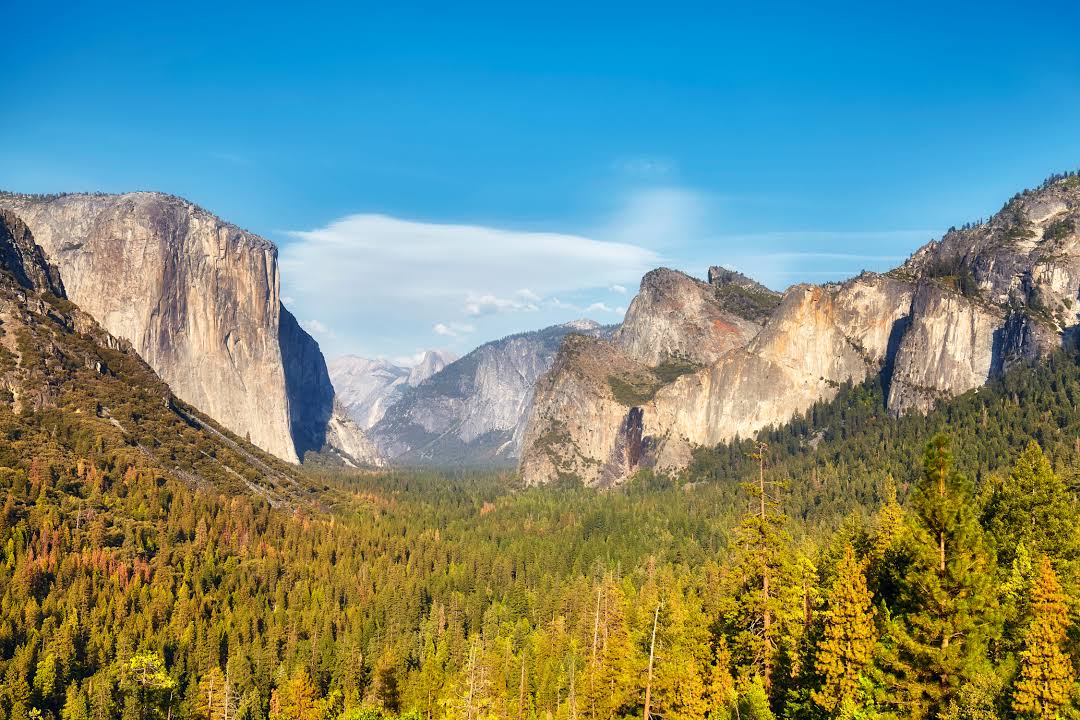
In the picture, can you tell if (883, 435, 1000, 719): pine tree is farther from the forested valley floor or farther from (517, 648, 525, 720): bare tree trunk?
(517, 648, 525, 720): bare tree trunk

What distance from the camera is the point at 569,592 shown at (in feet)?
355

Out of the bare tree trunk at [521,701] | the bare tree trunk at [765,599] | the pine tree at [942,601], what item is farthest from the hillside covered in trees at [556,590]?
the bare tree trunk at [521,701]

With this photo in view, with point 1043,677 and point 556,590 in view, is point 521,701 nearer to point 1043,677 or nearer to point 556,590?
point 556,590

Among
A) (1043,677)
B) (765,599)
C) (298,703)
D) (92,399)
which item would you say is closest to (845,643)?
(765,599)

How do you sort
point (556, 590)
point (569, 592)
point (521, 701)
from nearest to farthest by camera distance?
point (521, 701)
point (569, 592)
point (556, 590)

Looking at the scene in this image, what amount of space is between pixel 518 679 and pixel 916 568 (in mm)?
53724

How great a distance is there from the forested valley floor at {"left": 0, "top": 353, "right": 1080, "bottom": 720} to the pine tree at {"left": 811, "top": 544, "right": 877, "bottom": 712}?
0.11 m

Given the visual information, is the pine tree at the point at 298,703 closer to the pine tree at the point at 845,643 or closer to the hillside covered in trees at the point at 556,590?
the hillside covered in trees at the point at 556,590

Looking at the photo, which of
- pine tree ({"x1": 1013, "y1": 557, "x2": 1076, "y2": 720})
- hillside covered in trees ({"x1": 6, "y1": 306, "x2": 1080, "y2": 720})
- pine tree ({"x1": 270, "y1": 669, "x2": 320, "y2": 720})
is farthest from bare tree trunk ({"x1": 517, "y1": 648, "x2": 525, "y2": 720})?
pine tree ({"x1": 1013, "y1": 557, "x2": 1076, "y2": 720})

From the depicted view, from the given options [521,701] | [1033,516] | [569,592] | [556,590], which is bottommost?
[521,701]

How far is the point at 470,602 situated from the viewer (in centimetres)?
11475

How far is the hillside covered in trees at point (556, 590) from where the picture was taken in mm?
39312

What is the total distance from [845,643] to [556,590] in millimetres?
74826

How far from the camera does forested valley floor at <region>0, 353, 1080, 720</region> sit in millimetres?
39188
